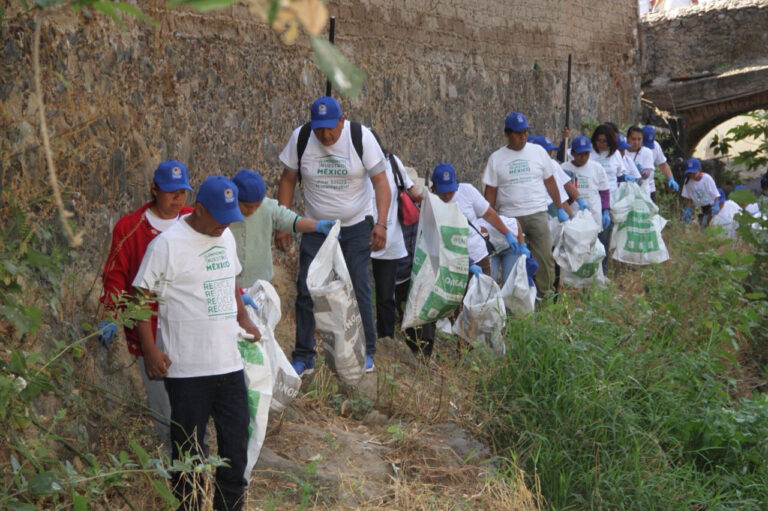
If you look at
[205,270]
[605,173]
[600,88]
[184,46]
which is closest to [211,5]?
[205,270]

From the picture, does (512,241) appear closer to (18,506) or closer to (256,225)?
(256,225)

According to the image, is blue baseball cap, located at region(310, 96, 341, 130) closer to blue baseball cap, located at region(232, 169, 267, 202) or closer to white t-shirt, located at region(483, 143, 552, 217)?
blue baseball cap, located at region(232, 169, 267, 202)

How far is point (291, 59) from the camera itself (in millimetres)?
6441

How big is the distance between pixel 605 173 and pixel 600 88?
3.83 meters

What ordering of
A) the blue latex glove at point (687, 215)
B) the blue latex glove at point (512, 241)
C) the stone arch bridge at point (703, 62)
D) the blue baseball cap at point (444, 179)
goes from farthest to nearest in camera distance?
the stone arch bridge at point (703, 62) < the blue latex glove at point (687, 215) < the blue latex glove at point (512, 241) < the blue baseball cap at point (444, 179)

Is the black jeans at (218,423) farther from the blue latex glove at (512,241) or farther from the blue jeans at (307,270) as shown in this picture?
the blue latex glove at (512,241)

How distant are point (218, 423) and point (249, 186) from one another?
1.18m

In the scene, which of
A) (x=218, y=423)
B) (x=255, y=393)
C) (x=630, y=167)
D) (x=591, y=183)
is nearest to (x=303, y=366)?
(x=255, y=393)

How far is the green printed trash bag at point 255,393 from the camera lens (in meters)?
4.02

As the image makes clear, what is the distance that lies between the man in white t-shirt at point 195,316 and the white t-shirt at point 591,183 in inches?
194

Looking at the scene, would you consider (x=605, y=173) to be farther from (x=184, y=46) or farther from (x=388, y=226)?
(x=184, y=46)

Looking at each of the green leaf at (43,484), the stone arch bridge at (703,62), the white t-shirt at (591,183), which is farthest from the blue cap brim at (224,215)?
the stone arch bridge at (703,62)

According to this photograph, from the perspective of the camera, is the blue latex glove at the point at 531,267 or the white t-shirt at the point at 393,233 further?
the blue latex glove at the point at 531,267

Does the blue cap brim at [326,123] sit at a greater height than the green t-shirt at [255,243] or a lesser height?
greater
